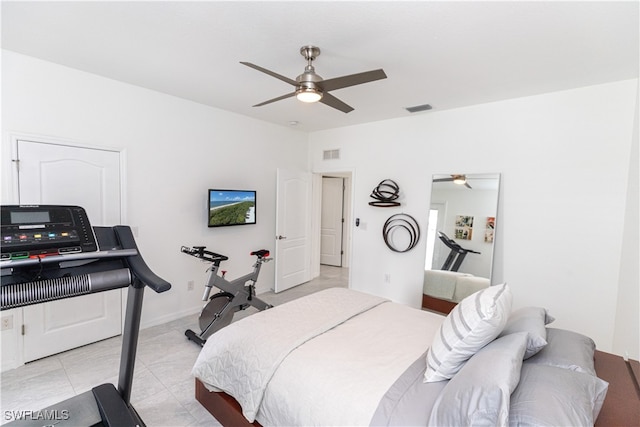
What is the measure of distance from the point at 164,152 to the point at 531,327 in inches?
150

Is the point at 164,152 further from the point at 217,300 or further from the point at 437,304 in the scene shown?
the point at 437,304

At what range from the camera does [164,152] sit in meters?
3.54

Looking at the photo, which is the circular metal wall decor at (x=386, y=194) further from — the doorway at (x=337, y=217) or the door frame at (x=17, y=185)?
the door frame at (x=17, y=185)

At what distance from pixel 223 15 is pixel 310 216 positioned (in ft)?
12.2

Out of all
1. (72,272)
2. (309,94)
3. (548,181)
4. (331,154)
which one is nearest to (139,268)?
(72,272)

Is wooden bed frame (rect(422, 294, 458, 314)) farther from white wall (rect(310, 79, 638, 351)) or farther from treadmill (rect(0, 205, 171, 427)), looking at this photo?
treadmill (rect(0, 205, 171, 427))

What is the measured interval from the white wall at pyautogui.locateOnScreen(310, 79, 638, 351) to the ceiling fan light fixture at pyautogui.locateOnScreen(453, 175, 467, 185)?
8 cm

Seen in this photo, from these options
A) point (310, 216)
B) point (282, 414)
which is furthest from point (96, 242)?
point (310, 216)

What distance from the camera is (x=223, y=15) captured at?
6.42 feet

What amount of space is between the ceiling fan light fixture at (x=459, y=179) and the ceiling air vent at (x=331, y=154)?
192 centimetres

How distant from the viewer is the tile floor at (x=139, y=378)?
218cm

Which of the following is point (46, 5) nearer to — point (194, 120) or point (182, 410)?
point (194, 120)

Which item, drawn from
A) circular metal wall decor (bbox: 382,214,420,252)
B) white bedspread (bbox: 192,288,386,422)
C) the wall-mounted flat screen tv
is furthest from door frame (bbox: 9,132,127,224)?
circular metal wall decor (bbox: 382,214,420,252)

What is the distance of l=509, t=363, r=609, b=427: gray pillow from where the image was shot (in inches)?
42.4
